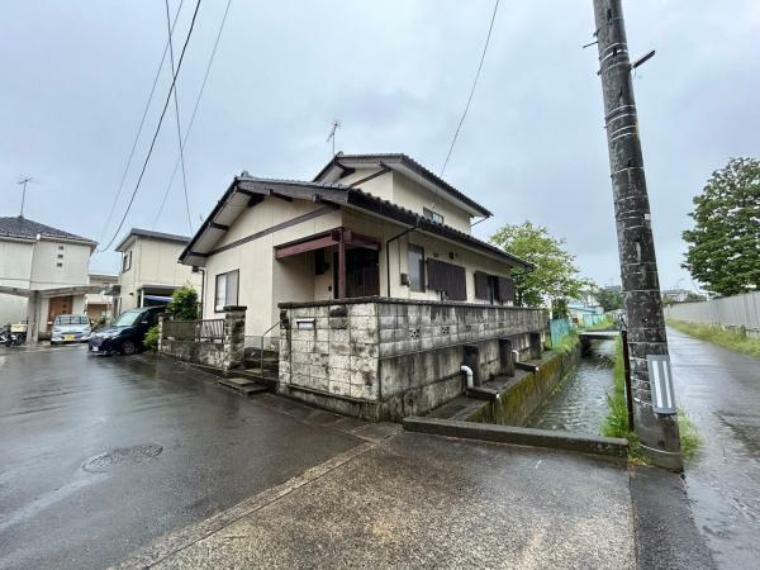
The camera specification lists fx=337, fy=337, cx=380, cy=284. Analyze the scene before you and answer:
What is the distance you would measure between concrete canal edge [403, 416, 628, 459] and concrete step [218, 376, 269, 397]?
335cm

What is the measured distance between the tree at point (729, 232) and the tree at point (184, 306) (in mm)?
26523

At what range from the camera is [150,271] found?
64.8ft

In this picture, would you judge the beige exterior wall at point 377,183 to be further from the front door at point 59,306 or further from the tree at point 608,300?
the tree at point 608,300

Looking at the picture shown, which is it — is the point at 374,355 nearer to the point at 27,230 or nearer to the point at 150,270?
the point at 150,270

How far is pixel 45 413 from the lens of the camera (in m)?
5.32

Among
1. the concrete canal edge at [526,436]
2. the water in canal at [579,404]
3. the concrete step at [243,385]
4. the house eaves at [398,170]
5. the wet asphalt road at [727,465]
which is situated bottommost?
the water in canal at [579,404]

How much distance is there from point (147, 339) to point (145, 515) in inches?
488

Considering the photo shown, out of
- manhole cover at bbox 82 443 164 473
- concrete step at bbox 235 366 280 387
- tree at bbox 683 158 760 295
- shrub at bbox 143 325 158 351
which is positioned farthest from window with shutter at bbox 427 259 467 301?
tree at bbox 683 158 760 295

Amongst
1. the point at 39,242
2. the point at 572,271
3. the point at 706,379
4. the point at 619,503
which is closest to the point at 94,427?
the point at 619,503

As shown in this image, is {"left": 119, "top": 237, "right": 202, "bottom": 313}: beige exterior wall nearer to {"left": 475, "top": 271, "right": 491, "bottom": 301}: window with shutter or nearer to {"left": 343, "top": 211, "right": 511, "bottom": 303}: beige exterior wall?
{"left": 343, "top": 211, "right": 511, "bottom": 303}: beige exterior wall

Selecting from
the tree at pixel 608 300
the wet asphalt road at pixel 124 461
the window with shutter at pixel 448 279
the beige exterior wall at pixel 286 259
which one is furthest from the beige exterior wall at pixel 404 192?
the tree at pixel 608 300

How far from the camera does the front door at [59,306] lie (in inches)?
782

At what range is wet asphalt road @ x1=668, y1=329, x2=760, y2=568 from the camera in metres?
2.19

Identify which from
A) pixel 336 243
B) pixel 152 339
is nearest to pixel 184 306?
pixel 152 339
